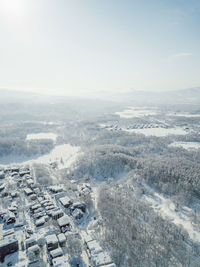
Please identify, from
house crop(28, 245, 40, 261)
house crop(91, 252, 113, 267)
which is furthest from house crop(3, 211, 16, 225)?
house crop(91, 252, 113, 267)

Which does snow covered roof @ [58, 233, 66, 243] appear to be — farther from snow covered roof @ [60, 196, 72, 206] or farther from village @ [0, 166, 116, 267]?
snow covered roof @ [60, 196, 72, 206]

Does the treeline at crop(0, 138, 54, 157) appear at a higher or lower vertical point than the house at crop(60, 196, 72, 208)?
lower

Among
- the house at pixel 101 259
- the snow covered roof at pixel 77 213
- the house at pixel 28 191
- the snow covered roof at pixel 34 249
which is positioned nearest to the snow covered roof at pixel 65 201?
the snow covered roof at pixel 77 213

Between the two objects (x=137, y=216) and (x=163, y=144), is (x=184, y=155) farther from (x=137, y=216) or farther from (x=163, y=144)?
(x=137, y=216)

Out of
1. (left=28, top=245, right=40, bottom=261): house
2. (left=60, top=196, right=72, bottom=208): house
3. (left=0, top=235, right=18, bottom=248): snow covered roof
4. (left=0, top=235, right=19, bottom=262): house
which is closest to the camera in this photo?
(left=28, top=245, right=40, bottom=261): house

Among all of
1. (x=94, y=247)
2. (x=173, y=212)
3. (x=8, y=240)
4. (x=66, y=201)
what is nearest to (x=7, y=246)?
(x=8, y=240)

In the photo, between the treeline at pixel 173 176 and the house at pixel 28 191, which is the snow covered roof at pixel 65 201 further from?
the treeline at pixel 173 176

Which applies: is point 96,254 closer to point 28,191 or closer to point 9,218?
point 9,218
